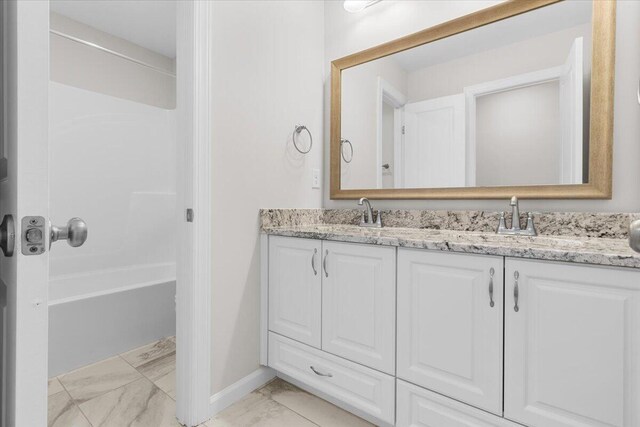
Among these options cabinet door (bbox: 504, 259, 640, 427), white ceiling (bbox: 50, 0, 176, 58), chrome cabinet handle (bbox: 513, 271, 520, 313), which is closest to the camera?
cabinet door (bbox: 504, 259, 640, 427)

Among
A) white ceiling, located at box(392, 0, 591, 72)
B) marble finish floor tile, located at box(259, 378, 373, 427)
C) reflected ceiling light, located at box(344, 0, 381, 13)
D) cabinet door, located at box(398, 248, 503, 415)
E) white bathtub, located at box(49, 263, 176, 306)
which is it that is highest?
reflected ceiling light, located at box(344, 0, 381, 13)

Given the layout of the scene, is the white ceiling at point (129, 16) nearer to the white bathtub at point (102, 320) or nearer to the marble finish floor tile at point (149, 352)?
the white bathtub at point (102, 320)

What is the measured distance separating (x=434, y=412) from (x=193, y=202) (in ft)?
4.01

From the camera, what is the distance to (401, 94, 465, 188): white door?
163 centimetres

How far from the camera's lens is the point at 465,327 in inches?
42.3

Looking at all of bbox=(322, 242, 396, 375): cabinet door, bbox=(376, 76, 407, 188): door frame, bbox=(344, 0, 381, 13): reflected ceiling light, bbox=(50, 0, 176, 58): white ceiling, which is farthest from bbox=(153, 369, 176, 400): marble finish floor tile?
bbox=(50, 0, 176, 58): white ceiling

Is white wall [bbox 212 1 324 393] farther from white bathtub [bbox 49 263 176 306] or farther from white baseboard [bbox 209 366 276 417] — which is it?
white bathtub [bbox 49 263 176 306]

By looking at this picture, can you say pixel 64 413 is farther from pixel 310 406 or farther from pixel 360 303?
pixel 360 303

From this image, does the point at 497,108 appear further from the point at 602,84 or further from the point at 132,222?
the point at 132,222

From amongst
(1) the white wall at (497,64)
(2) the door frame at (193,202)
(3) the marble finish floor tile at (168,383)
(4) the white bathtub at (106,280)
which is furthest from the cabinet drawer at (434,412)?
(4) the white bathtub at (106,280)

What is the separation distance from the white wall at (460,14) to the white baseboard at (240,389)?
41.3 inches

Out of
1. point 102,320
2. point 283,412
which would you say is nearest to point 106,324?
point 102,320

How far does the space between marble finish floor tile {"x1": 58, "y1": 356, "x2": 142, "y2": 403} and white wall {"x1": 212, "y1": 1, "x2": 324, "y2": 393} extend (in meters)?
0.61

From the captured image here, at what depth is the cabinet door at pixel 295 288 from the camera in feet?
4.86
